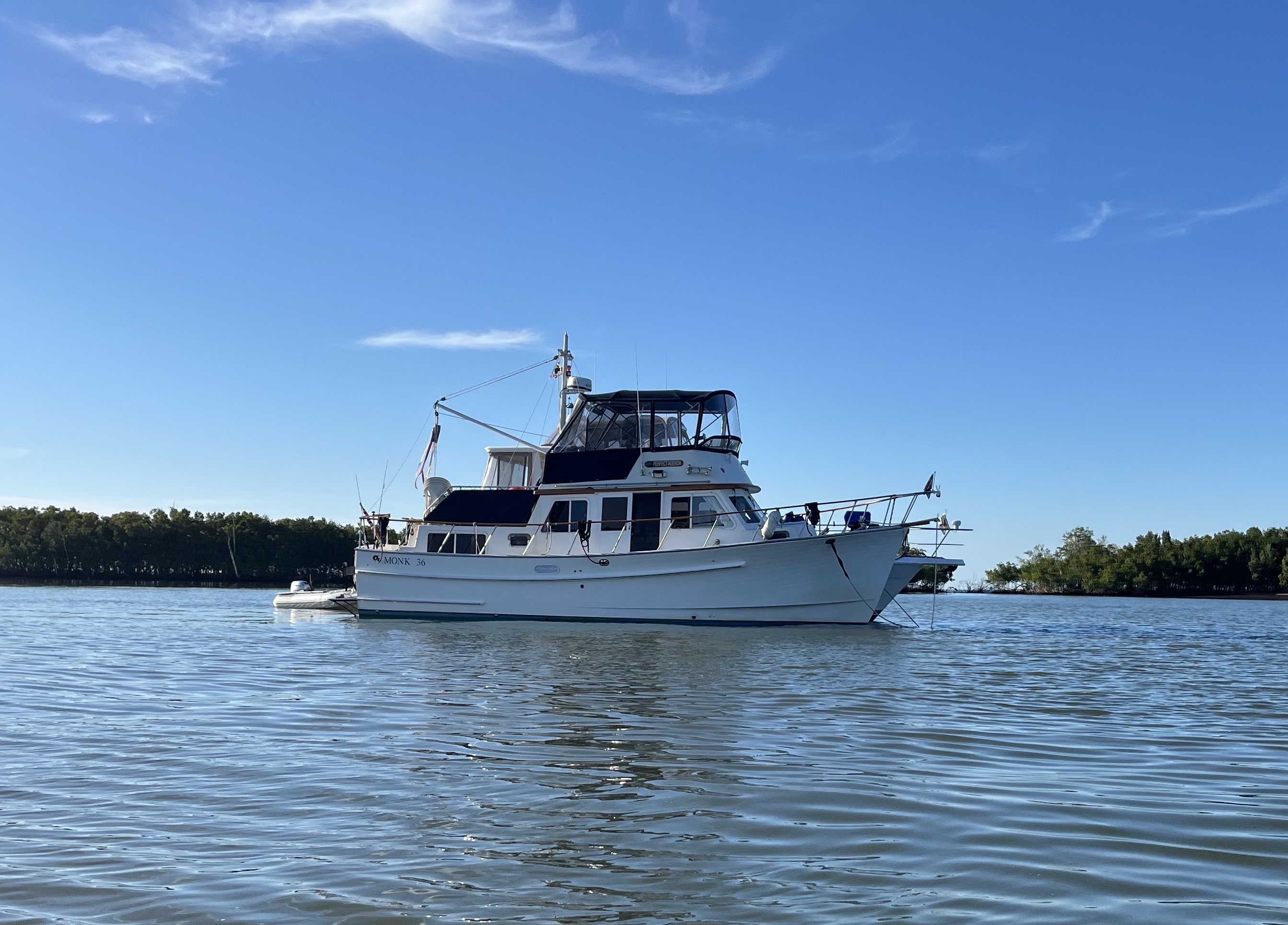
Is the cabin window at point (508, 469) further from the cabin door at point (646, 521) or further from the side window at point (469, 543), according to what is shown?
the cabin door at point (646, 521)

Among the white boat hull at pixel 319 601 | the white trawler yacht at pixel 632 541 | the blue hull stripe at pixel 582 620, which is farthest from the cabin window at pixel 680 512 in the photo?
the white boat hull at pixel 319 601

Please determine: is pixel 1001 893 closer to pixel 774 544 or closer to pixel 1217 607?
pixel 774 544

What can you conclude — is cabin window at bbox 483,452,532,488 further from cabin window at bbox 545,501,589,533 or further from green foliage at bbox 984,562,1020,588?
green foliage at bbox 984,562,1020,588

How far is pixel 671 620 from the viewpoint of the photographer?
26.0 m

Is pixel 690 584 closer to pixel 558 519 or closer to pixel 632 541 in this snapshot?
pixel 632 541

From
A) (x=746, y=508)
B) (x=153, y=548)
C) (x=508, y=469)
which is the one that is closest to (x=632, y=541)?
(x=746, y=508)

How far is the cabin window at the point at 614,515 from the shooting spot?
27172 millimetres

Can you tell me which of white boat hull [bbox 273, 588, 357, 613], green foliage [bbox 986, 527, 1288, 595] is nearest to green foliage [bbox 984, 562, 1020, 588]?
green foliage [bbox 986, 527, 1288, 595]

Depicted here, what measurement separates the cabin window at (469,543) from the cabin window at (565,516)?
2190mm

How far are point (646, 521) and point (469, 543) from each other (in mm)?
5588

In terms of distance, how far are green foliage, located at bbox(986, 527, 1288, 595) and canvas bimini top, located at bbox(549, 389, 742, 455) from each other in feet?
317

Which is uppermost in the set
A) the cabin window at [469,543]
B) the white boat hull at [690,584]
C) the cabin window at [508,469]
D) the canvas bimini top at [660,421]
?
the canvas bimini top at [660,421]

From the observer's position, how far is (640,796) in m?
6.49

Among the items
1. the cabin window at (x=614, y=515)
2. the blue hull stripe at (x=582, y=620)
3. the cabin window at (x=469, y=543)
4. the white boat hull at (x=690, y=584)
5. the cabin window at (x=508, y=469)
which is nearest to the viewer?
the white boat hull at (x=690, y=584)
